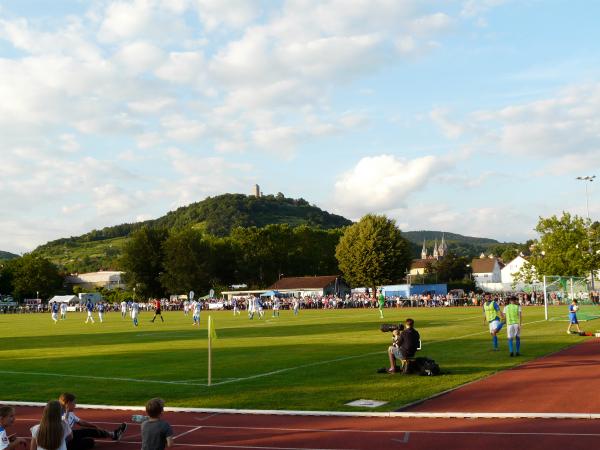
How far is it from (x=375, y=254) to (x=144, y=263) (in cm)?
4602

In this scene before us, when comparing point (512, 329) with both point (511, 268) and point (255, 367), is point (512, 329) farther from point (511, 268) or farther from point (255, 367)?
point (511, 268)

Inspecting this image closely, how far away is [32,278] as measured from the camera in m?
141

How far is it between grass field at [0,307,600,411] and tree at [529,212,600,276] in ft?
139

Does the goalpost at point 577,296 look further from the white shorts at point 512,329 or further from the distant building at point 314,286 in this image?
the distant building at point 314,286

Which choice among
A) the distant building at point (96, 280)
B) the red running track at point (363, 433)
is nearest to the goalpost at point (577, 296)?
the red running track at point (363, 433)

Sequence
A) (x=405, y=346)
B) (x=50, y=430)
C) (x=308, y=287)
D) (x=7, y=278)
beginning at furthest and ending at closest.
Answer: (x=7, y=278) → (x=308, y=287) → (x=405, y=346) → (x=50, y=430)

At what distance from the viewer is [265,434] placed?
38.0 ft

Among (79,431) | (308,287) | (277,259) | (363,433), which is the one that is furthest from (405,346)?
(277,259)

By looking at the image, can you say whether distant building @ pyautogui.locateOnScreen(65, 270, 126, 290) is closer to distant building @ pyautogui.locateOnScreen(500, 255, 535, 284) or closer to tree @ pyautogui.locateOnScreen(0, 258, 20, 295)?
tree @ pyautogui.locateOnScreen(0, 258, 20, 295)

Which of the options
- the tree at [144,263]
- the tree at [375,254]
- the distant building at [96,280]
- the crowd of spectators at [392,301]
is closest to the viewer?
the crowd of spectators at [392,301]

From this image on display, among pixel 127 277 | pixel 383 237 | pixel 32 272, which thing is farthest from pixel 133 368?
pixel 32 272

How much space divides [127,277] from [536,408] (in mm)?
114674

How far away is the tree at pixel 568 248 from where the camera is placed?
7262 cm

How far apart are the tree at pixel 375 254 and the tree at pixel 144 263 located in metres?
39.0
